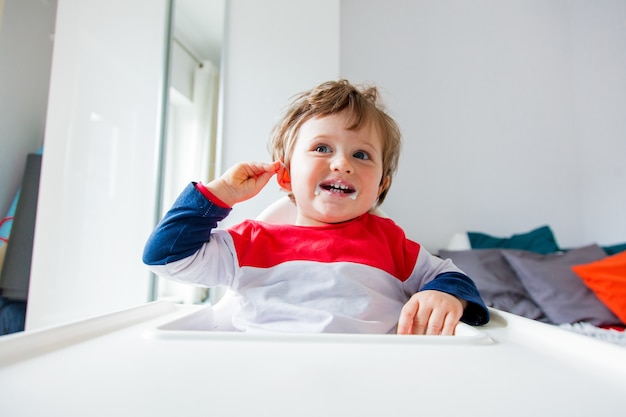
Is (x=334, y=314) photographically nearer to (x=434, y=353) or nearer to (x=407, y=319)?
(x=407, y=319)

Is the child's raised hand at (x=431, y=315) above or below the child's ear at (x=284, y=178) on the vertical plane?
below

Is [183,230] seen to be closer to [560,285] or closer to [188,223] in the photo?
[188,223]

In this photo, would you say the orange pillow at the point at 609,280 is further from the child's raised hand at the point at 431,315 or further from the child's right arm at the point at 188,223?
the child's right arm at the point at 188,223

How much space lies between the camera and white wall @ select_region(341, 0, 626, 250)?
2.33 meters

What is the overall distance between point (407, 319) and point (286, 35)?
1.48m

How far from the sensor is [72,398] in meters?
0.33

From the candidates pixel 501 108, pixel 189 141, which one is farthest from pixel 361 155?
pixel 501 108

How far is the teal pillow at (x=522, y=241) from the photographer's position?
2145 mm

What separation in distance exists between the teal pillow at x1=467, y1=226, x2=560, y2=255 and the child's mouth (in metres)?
1.57

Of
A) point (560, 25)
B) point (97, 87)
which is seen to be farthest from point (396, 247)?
point (560, 25)

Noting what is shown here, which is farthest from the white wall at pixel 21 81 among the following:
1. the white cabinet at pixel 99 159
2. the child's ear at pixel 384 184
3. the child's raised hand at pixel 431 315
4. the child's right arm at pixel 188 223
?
the child's raised hand at pixel 431 315

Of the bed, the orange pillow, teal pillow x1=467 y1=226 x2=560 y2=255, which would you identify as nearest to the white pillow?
teal pillow x1=467 y1=226 x2=560 y2=255

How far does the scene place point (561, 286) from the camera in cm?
163

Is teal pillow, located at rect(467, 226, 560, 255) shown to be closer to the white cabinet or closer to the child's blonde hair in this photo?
the child's blonde hair
